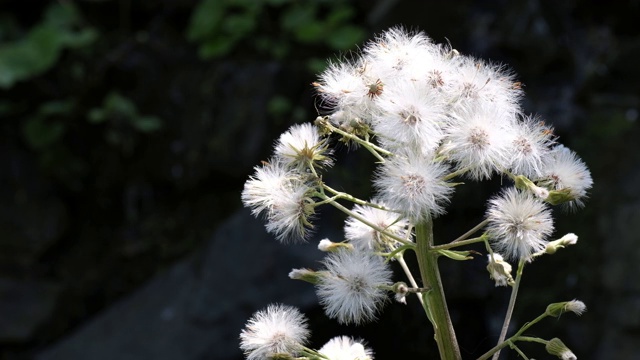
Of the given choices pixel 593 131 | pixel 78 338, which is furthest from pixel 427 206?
pixel 78 338

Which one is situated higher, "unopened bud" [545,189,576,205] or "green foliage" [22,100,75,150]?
"green foliage" [22,100,75,150]

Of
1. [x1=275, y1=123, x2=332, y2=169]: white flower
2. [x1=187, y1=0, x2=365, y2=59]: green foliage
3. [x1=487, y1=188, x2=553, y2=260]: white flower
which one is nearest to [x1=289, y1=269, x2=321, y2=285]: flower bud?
[x1=275, y1=123, x2=332, y2=169]: white flower

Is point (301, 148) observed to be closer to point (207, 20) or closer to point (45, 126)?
point (207, 20)

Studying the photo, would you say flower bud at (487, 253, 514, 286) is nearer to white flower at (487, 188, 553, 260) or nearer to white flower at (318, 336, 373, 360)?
white flower at (487, 188, 553, 260)

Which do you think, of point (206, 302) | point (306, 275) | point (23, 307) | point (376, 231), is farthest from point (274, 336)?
point (23, 307)

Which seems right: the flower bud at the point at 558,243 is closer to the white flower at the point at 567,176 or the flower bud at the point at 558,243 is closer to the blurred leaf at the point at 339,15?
the white flower at the point at 567,176

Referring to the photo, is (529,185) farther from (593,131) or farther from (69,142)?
(69,142)

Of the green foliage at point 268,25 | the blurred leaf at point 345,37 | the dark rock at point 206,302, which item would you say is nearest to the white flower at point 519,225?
the dark rock at point 206,302

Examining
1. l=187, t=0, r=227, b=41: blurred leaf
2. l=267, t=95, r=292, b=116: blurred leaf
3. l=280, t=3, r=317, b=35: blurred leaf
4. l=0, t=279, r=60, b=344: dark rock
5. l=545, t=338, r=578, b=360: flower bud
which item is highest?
l=187, t=0, r=227, b=41: blurred leaf
